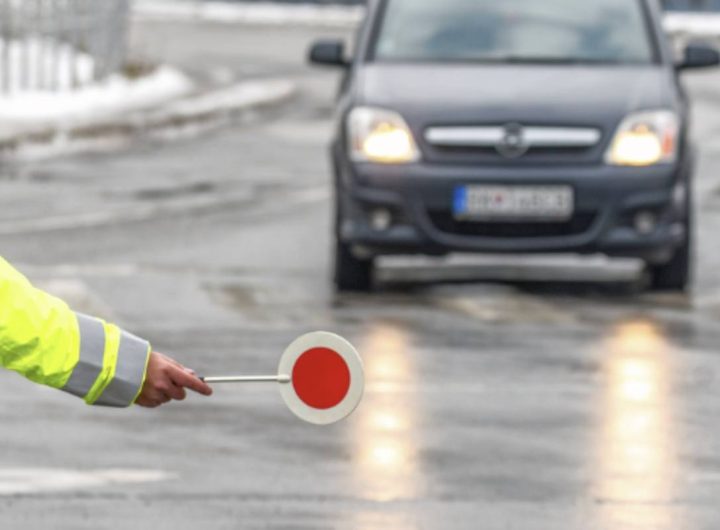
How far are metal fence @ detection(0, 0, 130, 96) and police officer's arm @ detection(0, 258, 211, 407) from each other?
73.4 ft

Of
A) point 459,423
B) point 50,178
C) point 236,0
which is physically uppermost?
point 459,423

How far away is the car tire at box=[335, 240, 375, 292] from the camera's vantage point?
1416cm

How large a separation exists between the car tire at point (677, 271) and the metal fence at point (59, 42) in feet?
45.2

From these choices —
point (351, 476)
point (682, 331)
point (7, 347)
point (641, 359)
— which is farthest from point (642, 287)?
point (7, 347)

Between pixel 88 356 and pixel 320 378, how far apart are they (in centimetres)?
46

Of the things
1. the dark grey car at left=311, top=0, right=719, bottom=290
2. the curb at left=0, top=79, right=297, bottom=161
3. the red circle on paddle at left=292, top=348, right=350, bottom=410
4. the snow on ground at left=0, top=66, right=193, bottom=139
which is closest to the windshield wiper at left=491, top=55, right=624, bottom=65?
the dark grey car at left=311, top=0, right=719, bottom=290

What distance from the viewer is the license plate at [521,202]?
44.9ft

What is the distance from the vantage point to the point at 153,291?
546 inches

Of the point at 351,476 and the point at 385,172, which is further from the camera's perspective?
the point at 385,172

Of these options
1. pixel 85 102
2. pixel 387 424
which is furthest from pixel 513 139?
pixel 85 102

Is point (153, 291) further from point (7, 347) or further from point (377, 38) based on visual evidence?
point (7, 347)

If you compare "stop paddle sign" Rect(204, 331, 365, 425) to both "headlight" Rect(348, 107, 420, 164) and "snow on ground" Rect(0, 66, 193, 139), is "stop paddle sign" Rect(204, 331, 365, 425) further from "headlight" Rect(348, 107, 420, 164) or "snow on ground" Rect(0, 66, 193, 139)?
"snow on ground" Rect(0, 66, 193, 139)

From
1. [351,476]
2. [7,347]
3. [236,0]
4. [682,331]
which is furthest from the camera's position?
[236,0]

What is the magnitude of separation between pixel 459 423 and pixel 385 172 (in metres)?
4.21
